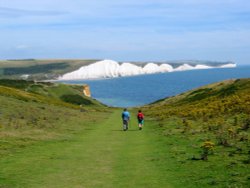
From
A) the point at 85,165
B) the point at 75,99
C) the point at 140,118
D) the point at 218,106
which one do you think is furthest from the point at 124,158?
the point at 75,99

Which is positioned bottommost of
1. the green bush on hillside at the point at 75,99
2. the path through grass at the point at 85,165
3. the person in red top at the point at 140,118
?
the green bush on hillside at the point at 75,99

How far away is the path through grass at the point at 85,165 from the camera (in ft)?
50.1

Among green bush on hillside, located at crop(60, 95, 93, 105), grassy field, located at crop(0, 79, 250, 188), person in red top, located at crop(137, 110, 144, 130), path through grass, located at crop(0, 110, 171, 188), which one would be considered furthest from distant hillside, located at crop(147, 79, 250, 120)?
green bush on hillside, located at crop(60, 95, 93, 105)

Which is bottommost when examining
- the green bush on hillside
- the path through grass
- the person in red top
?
the green bush on hillside

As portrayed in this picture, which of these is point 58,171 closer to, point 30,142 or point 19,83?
point 30,142

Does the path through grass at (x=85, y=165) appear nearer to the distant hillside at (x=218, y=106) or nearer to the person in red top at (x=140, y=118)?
the person in red top at (x=140, y=118)

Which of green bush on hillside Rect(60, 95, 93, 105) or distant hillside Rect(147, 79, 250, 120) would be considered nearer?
distant hillside Rect(147, 79, 250, 120)

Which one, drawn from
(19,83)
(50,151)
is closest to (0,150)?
(50,151)

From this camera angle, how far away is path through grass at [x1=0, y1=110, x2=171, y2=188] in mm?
15258

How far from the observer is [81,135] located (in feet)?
104

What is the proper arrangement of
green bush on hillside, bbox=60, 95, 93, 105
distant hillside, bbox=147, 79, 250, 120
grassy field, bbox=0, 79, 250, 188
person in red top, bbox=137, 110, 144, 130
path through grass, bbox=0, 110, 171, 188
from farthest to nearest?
green bush on hillside, bbox=60, 95, 93, 105, distant hillside, bbox=147, 79, 250, 120, person in red top, bbox=137, 110, 144, 130, grassy field, bbox=0, 79, 250, 188, path through grass, bbox=0, 110, 171, 188

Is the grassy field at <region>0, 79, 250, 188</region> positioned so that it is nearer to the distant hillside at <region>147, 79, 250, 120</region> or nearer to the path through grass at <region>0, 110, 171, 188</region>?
the path through grass at <region>0, 110, 171, 188</region>

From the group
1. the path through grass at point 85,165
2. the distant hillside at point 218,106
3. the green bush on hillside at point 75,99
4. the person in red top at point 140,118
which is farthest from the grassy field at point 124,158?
the green bush on hillside at point 75,99

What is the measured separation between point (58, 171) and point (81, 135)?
14.4m
